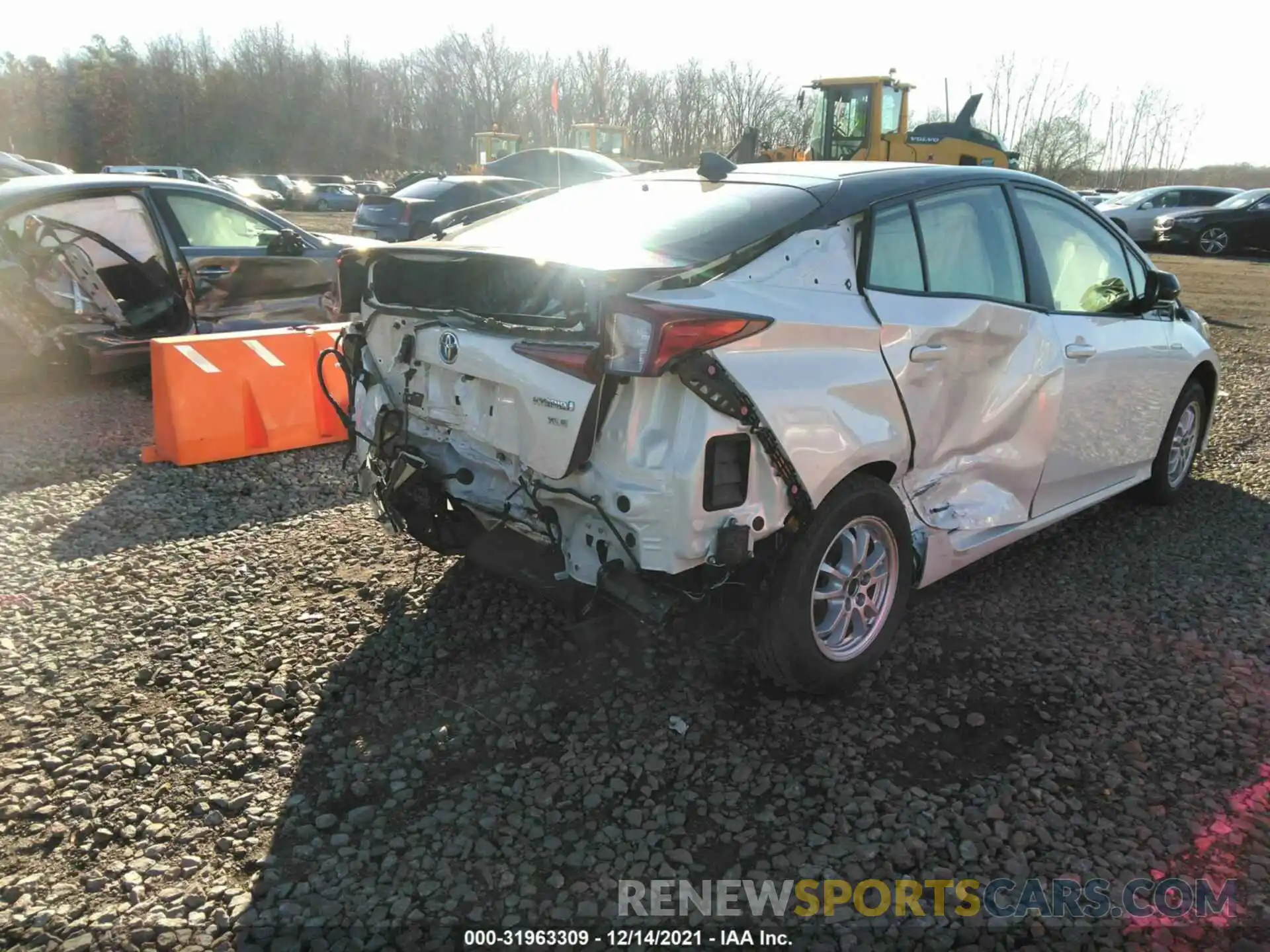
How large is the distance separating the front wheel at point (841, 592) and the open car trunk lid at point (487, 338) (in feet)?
2.71

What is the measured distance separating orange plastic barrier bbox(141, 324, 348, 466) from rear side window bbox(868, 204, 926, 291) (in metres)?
3.27


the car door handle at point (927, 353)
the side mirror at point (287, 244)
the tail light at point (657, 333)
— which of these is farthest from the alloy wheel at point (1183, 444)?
the side mirror at point (287, 244)

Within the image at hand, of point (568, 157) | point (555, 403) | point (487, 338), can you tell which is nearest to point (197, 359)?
point (487, 338)

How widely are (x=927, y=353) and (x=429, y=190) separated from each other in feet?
42.3

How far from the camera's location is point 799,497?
2.91 meters

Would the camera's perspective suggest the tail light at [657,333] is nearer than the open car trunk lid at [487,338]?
Yes

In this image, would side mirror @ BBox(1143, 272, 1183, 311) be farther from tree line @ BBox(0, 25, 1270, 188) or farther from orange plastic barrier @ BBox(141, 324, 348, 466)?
tree line @ BBox(0, 25, 1270, 188)

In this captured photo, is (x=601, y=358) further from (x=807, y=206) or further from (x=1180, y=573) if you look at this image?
(x=1180, y=573)

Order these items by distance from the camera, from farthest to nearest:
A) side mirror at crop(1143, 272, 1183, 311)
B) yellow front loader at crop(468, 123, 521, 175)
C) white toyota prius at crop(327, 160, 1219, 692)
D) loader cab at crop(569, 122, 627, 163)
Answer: yellow front loader at crop(468, 123, 521, 175) < loader cab at crop(569, 122, 627, 163) < side mirror at crop(1143, 272, 1183, 311) < white toyota prius at crop(327, 160, 1219, 692)

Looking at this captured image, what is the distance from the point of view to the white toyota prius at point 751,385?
2744mm

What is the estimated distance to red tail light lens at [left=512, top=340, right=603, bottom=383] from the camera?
108 inches

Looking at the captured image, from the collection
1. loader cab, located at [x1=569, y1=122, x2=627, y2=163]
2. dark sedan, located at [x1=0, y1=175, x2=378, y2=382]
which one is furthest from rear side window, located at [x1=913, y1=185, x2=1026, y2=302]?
loader cab, located at [x1=569, y1=122, x2=627, y2=163]

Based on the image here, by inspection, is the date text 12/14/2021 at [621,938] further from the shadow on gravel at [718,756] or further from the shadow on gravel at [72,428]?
the shadow on gravel at [72,428]

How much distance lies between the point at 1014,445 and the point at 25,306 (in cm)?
702
